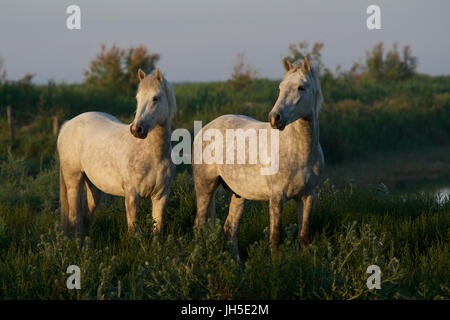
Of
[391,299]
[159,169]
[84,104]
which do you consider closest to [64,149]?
[159,169]

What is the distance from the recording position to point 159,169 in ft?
17.6

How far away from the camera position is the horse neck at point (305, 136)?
4.92 meters

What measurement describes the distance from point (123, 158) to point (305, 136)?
202 centimetres

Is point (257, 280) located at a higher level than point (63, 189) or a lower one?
lower

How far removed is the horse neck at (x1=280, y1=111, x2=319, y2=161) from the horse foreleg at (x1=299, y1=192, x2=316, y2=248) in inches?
16.6

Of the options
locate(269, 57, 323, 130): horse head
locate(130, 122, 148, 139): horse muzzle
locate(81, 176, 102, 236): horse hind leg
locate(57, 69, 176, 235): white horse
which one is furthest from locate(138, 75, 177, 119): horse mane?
locate(81, 176, 102, 236): horse hind leg

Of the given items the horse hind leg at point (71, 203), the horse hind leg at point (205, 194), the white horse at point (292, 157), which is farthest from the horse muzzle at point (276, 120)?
the horse hind leg at point (71, 203)

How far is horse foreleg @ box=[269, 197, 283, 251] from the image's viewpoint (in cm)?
495

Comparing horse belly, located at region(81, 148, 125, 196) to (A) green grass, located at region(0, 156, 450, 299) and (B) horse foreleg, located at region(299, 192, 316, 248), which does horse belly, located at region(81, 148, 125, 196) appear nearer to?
(A) green grass, located at region(0, 156, 450, 299)

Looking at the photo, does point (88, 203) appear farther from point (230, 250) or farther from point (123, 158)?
point (230, 250)

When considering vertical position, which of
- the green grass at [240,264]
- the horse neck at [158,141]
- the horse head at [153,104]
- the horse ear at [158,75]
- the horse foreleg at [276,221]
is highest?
the horse ear at [158,75]

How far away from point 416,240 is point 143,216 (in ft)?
11.1

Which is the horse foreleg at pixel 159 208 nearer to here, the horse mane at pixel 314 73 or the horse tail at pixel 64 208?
the horse tail at pixel 64 208
